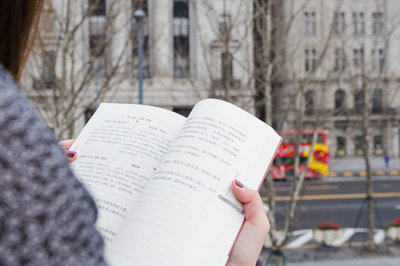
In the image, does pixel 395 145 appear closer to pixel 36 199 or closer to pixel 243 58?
pixel 243 58

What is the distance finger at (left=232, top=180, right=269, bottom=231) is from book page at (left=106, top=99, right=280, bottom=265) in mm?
16

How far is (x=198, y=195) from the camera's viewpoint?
92cm

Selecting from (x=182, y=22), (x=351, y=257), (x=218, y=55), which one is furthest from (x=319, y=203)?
(x=182, y=22)

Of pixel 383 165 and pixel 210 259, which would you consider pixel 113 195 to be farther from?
pixel 383 165

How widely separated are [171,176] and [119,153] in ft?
0.81

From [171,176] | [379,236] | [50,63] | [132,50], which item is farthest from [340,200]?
[171,176]

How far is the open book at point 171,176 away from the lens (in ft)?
2.89

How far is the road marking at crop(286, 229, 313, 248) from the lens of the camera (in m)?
10.4

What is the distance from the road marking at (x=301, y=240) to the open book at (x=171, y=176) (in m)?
9.73

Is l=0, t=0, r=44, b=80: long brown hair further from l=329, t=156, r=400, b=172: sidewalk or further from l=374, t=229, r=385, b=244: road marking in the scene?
l=329, t=156, r=400, b=172: sidewalk

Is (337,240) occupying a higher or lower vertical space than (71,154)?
lower

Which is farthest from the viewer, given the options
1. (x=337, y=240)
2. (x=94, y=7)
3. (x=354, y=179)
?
(x=354, y=179)

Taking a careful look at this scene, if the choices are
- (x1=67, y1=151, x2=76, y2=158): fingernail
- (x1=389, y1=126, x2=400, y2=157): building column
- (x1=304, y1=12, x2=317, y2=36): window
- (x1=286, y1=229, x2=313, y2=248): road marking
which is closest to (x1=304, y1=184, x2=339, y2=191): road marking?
(x1=304, y1=12, x2=317, y2=36): window

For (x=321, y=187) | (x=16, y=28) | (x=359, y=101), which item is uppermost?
(x=16, y=28)
